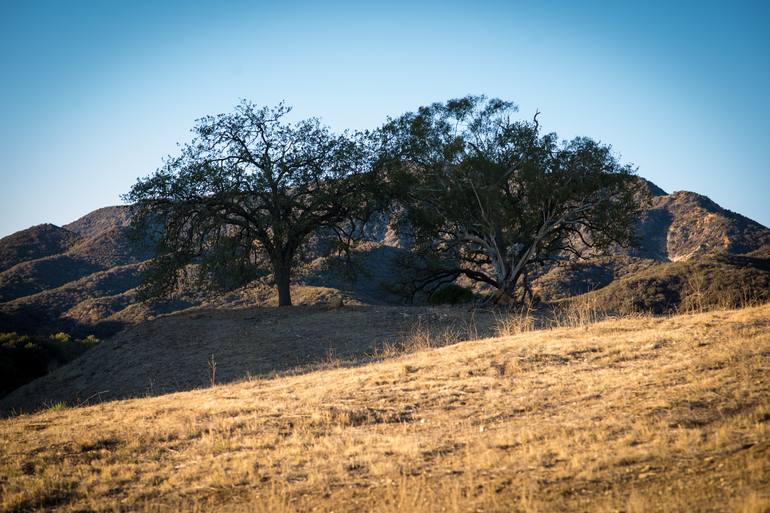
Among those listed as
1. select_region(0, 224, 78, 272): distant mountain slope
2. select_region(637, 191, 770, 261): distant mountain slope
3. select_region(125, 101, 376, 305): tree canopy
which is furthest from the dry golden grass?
select_region(0, 224, 78, 272): distant mountain slope

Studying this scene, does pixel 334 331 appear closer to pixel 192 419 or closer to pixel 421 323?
pixel 421 323

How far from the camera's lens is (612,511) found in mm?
4395

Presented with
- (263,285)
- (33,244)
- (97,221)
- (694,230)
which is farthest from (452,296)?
(97,221)

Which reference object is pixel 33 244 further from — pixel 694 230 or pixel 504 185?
pixel 694 230

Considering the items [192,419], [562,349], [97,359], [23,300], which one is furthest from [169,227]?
[23,300]

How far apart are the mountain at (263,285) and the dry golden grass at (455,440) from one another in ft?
50.4

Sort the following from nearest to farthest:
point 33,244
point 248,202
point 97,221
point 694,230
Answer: point 248,202
point 694,230
point 33,244
point 97,221

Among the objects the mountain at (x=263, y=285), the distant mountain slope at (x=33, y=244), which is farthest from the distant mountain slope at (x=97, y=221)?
the mountain at (x=263, y=285)

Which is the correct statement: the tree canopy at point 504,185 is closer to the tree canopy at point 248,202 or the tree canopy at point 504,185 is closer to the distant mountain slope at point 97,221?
the tree canopy at point 248,202

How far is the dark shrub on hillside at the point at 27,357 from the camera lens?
25561mm

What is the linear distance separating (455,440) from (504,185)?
19165 mm

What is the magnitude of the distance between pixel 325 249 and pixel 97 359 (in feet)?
30.4

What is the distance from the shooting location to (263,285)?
2906cm

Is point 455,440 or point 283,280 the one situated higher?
point 283,280
